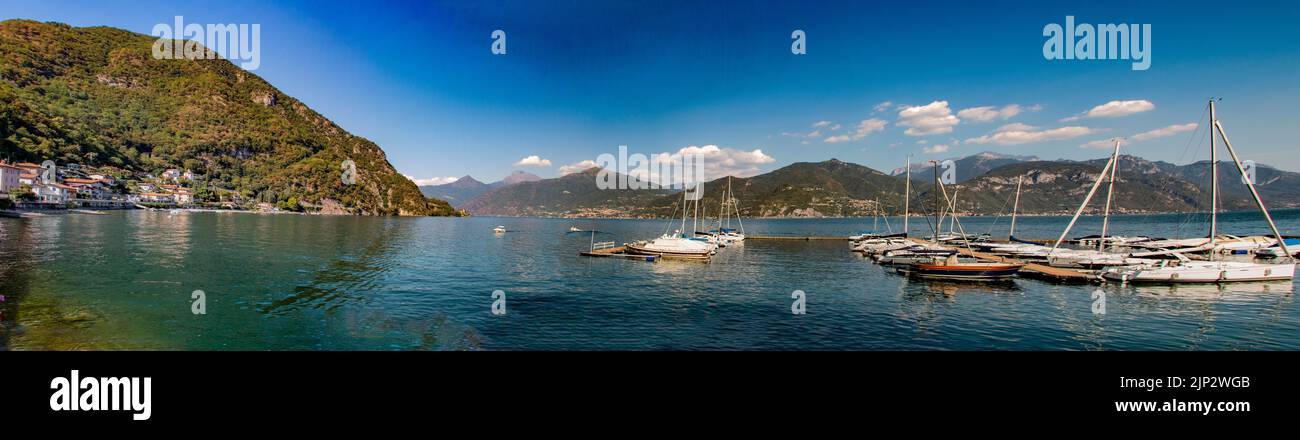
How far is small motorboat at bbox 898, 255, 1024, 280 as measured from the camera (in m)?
36.9

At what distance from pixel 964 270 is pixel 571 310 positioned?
105 ft

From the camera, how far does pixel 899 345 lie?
20375 millimetres

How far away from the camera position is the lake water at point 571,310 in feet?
66.2

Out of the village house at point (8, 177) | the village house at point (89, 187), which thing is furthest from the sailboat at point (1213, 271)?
the village house at point (89, 187)

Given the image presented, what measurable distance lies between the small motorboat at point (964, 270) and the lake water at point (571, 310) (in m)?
1.10

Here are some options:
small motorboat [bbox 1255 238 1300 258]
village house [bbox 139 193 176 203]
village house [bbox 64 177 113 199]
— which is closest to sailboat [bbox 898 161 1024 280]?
small motorboat [bbox 1255 238 1300 258]

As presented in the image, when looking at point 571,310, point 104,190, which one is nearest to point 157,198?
point 104,190

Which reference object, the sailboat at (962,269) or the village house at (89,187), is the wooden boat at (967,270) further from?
the village house at (89,187)

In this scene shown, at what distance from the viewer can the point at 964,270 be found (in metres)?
37.6

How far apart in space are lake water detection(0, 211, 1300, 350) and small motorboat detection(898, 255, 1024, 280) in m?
1.10

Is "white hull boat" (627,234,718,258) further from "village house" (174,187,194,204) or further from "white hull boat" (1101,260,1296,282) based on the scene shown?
"village house" (174,187,194,204)
